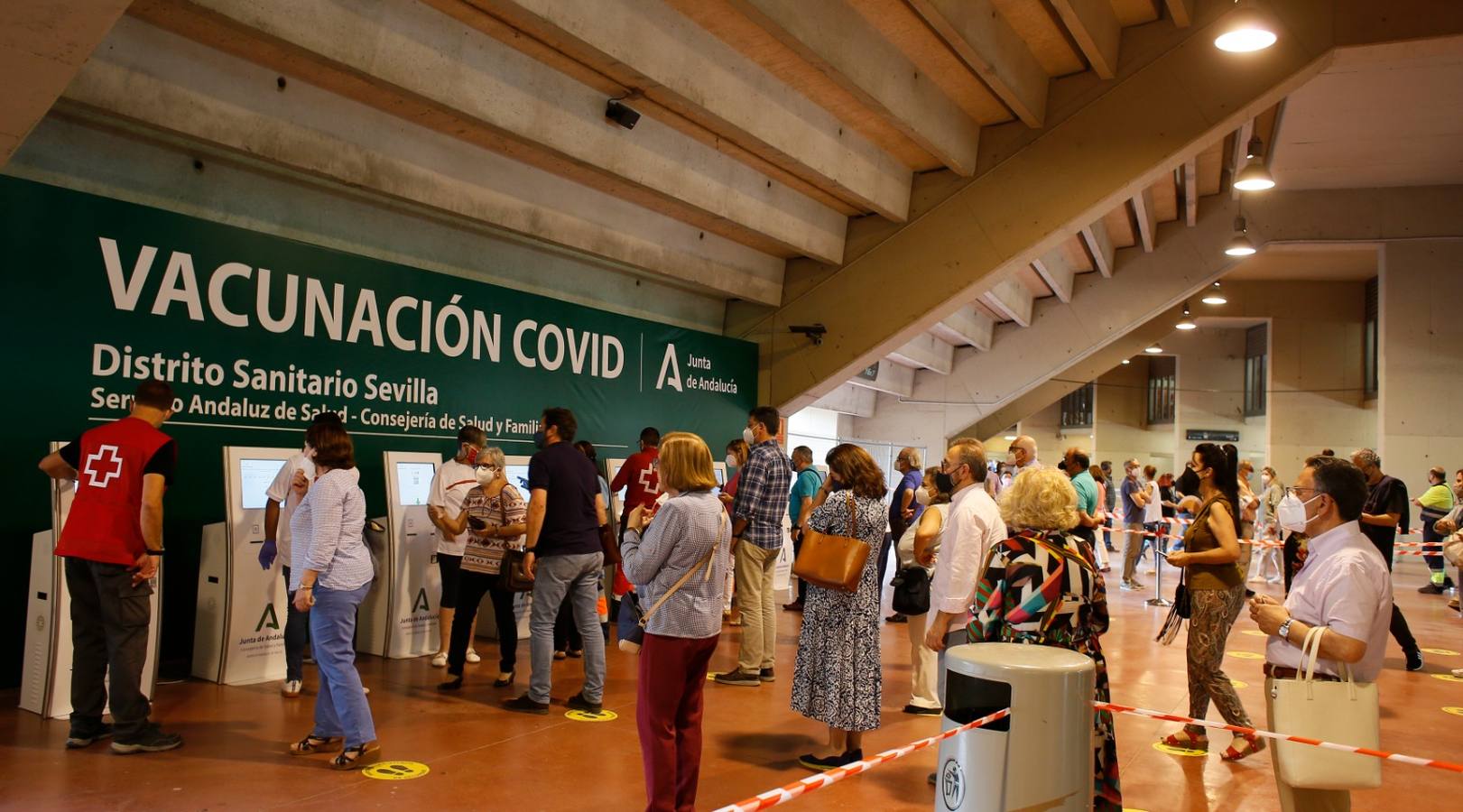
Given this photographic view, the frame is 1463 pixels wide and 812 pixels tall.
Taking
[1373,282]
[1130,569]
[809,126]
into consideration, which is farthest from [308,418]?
[1373,282]

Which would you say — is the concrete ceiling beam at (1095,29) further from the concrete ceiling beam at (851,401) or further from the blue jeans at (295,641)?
the concrete ceiling beam at (851,401)

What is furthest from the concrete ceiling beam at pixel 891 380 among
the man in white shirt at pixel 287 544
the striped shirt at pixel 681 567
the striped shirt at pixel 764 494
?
the striped shirt at pixel 681 567

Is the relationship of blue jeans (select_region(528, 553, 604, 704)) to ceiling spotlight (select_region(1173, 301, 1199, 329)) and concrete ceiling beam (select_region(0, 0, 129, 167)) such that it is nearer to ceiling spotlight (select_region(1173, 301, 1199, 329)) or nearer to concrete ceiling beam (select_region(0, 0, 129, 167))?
concrete ceiling beam (select_region(0, 0, 129, 167))

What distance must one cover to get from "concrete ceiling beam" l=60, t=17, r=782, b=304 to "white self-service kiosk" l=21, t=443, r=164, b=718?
179 centimetres

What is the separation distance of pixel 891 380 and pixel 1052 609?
46.9ft

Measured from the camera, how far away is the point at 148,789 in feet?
12.6

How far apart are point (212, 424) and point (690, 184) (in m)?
3.73

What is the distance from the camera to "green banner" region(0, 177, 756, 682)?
5.10 meters

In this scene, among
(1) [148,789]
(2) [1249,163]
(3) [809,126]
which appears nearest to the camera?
(1) [148,789]

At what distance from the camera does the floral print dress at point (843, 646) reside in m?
4.39

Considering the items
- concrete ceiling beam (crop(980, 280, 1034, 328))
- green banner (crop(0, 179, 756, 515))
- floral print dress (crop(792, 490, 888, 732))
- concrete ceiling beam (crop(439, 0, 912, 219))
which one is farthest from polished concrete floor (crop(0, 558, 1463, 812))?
concrete ceiling beam (crop(980, 280, 1034, 328))

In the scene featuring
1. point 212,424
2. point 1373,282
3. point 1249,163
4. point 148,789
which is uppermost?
point 1373,282

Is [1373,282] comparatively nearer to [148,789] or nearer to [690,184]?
[690,184]

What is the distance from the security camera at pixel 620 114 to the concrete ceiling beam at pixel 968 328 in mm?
7800
